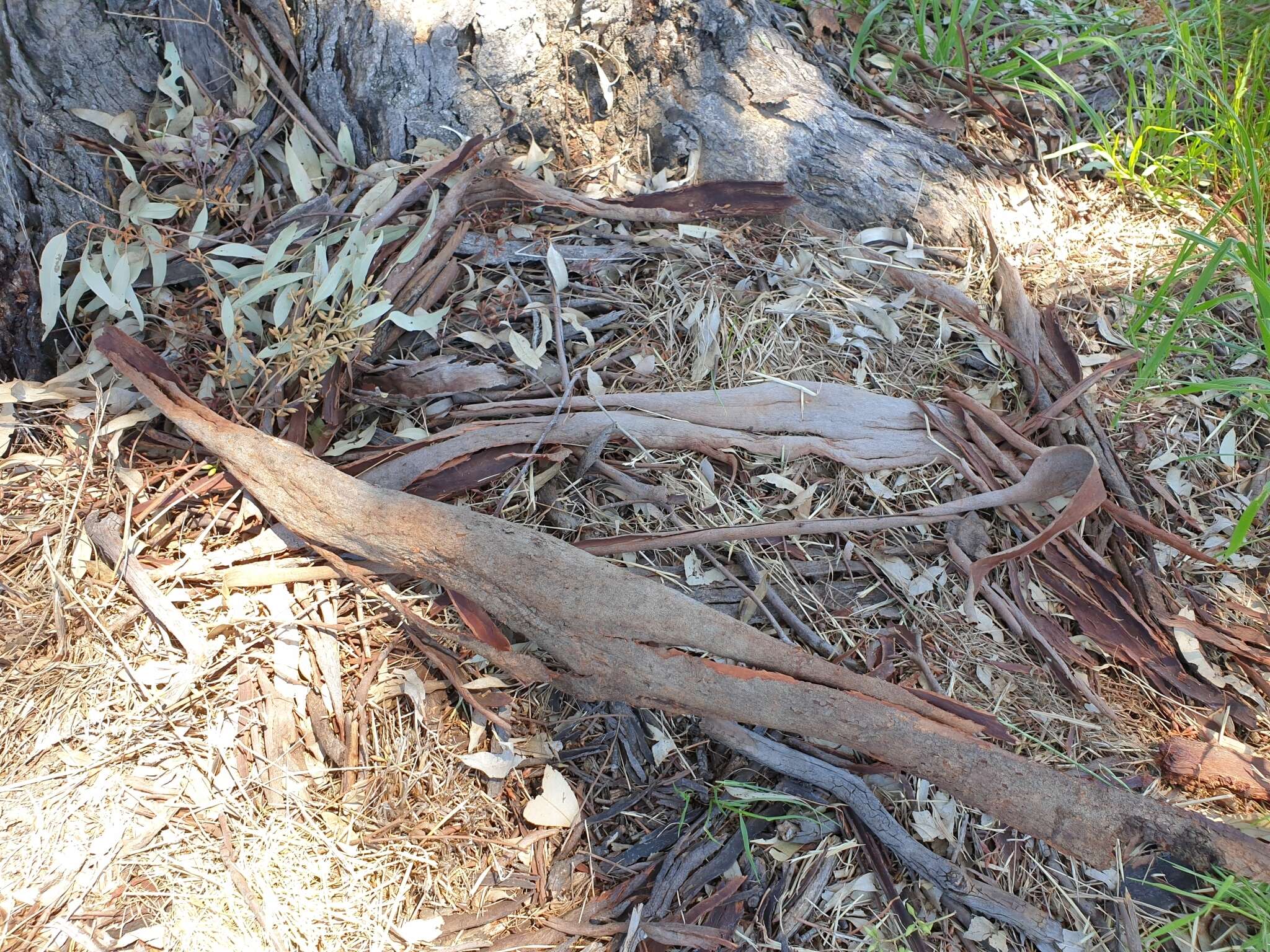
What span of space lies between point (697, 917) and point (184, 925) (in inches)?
32.9

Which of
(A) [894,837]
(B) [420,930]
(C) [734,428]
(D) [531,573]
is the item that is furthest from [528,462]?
(A) [894,837]

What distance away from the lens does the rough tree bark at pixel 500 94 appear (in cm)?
180

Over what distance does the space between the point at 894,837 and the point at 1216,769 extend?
26.8 inches

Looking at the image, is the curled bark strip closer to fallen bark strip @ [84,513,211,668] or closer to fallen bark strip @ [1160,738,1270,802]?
fallen bark strip @ [1160,738,1270,802]

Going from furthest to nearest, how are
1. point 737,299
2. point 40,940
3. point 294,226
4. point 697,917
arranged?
point 737,299 → point 294,226 → point 697,917 → point 40,940

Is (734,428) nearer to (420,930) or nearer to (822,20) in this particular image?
(420,930)

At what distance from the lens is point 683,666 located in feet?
4.96

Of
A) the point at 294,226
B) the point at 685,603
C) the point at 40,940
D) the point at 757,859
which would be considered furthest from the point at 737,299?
→ the point at 40,940

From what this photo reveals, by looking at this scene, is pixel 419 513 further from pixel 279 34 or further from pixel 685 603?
pixel 279 34

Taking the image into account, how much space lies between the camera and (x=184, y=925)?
4.43ft

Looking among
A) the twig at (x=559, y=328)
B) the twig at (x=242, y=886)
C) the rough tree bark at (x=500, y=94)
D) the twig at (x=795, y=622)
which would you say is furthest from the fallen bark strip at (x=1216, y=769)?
the twig at (x=242, y=886)

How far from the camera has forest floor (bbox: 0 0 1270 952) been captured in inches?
56.8

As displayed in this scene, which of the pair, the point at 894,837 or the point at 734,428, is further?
the point at 734,428

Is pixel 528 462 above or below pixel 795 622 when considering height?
above
